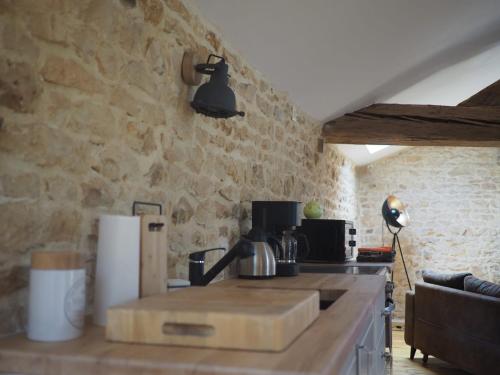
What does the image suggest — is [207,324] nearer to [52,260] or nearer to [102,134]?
[52,260]

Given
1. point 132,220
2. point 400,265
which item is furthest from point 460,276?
point 132,220

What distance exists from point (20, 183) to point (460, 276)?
4.56m

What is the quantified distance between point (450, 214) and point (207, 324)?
7.80 metres

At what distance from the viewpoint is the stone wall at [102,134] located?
1.23m

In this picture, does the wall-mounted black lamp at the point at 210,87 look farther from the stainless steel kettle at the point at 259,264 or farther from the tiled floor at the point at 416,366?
the tiled floor at the point at 416,366

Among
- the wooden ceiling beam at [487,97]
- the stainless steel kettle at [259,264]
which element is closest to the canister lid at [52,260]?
the stainless steel kettle at [259,264]

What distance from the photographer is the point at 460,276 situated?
494cm

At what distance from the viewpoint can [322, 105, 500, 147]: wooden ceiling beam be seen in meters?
5.30

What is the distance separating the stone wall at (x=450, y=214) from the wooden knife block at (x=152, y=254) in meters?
7.20

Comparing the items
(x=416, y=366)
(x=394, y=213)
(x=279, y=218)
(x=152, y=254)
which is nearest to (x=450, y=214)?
(x=394, y=213)

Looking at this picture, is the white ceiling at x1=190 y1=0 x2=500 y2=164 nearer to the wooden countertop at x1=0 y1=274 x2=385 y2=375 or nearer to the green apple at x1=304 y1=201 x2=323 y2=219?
the green apple at x1=304 y1=201 x2=323 y2=219

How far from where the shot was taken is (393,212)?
25.7ft

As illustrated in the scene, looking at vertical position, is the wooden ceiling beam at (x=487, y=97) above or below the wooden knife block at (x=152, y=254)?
above

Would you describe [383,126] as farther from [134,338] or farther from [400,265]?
[134,338]
